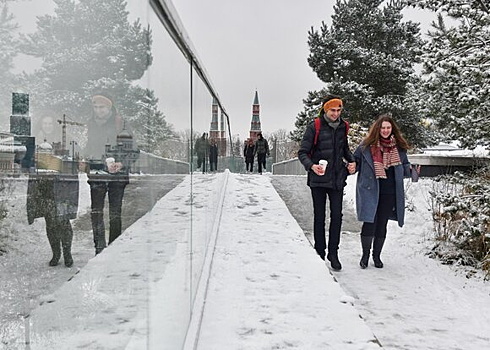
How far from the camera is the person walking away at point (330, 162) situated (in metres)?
5.15

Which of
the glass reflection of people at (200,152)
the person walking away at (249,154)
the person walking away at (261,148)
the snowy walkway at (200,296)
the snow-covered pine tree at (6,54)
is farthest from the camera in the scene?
the person walking away at (249,154)

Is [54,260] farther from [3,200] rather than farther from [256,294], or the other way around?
[256,294]

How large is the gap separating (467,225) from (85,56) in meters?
5.56

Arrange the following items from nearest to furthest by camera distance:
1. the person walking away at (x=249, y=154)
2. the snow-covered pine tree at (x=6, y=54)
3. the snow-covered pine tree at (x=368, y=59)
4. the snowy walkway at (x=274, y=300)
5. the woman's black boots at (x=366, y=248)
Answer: the snow-covered pine tree at (x=6, y=54)
the snowy walkway at (x=274, y=300)
the woman's black boots at (x=366, y=248)
the person walking away at (x=249, y=154)
the snow-covered pine tree at (x=368, y=59)

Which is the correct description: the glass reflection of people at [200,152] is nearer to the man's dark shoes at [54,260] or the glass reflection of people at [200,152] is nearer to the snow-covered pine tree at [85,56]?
the snow-covered pine tree at [85,56]

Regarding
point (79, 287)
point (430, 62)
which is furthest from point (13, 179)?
point (430, 62)

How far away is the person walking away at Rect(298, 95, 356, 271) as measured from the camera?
16.9 feet

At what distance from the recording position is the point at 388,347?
3396mm

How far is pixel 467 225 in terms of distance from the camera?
5645 millimetres

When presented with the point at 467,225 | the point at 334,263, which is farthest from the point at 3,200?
the point at 467,225

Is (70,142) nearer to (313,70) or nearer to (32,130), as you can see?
(32,130)

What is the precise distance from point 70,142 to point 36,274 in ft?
0.90

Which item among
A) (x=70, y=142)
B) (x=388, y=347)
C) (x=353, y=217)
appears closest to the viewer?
(x=70, y=142)

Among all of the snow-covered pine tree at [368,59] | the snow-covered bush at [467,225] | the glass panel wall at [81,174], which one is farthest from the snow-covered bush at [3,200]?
the snow-covered pine tree at [368,59]
